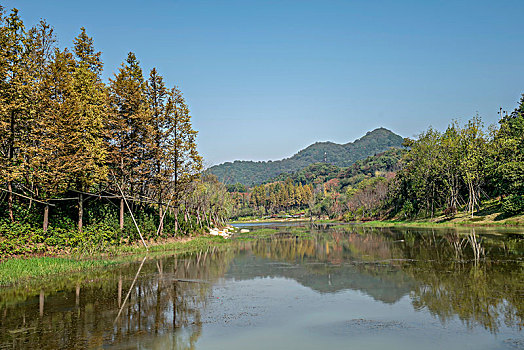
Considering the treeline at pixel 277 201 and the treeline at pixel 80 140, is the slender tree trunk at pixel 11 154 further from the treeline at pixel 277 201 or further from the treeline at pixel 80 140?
the treeline at pixel 277 201

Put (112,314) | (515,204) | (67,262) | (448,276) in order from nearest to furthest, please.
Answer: (112,314)
(448,276)
(67,262)
(515,204)

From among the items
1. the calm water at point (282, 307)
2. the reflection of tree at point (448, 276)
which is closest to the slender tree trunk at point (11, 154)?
the calm water at point (282, 307)

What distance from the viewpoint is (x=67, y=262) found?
71.6 feet

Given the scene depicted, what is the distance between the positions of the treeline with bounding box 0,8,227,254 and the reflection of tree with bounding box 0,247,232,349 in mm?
10635

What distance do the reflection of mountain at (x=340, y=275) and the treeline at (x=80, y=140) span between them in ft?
41.9

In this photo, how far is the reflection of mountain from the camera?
15.2 meters

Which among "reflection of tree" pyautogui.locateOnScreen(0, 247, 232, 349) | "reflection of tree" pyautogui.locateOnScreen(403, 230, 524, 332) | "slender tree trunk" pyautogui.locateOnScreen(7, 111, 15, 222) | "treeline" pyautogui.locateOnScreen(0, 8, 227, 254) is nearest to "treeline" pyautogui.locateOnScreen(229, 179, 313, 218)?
"treeline" pyautogui.locateOnScreen(0, 8, 227, 254)

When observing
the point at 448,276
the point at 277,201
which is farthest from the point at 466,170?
the point at 277,201

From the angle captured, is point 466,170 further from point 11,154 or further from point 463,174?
point 11,154

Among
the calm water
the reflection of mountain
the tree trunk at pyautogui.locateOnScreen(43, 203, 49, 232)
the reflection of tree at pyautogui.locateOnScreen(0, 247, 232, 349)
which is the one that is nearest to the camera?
the calm water

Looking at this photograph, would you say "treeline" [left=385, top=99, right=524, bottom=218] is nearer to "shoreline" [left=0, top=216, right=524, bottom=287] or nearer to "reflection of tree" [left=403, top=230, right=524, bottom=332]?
"shoreline" [left=0, top=216, right=524, bottom=287]

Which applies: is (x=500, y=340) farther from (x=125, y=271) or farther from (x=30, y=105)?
(x=30, y=105)

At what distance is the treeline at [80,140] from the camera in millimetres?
23578

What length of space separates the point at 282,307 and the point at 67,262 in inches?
594
